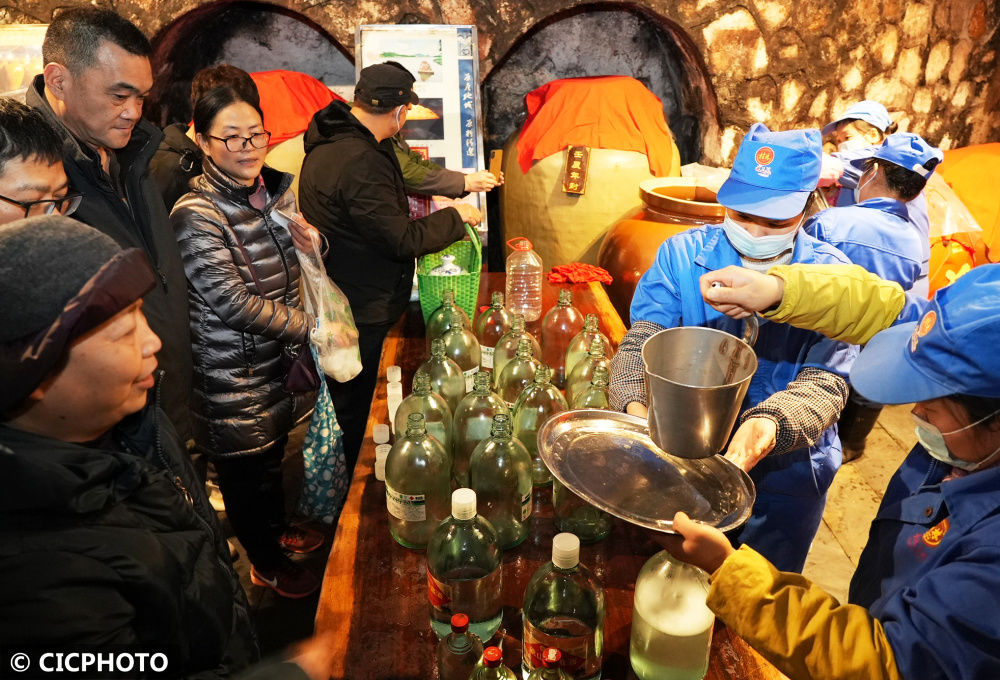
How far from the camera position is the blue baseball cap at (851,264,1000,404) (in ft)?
3.32

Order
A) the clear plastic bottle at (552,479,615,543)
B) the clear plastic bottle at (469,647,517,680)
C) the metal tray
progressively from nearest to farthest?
the clear plastic bottle at (469,647,517,680), the metal tray, the clear plastic bottle at (552,479,615,543)

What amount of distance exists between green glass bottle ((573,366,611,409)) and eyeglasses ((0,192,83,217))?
1.42m

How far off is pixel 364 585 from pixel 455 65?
3.97 m

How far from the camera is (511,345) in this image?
2.27 m

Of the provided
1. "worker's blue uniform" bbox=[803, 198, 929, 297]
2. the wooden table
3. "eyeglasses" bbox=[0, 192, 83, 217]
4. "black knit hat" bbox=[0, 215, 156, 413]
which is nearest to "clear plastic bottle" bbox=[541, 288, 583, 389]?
the wooden table

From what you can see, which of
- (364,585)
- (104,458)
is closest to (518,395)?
(364,585)

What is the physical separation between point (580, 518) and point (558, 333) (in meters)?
1.02

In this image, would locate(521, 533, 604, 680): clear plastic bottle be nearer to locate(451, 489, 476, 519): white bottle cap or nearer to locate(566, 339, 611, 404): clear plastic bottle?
locate(451, 489, 476, 519): white bottle cap

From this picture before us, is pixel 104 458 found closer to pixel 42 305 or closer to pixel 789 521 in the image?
pixel 42 305

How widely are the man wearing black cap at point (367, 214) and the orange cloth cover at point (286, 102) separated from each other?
172 centimetres

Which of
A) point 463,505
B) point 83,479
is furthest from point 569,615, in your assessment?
point 83,479

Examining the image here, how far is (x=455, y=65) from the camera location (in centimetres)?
463

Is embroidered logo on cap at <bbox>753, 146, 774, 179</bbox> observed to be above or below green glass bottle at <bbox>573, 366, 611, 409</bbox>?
above

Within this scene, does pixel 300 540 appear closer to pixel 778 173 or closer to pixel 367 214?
pixel 367 214
